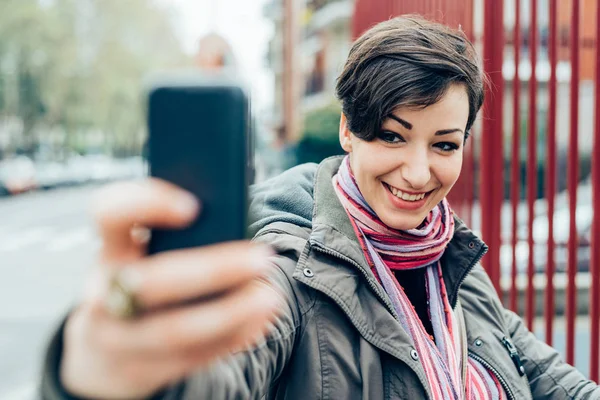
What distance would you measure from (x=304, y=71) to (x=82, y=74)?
416 inches

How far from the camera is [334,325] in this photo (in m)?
1.29

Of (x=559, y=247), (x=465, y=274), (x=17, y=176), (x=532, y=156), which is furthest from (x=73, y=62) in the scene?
(x=465, y=274)

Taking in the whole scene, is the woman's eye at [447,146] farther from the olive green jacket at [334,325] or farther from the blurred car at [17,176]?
the blurred car at [17,176]

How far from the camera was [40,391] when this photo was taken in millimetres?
630

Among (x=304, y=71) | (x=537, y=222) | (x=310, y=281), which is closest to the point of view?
(x=310, y=281)

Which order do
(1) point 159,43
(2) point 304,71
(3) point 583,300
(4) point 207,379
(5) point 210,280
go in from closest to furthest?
(5) point 210,280
(4) point 207,379
(3) point 583,300
(2) point 304,71
(1) point 159,43

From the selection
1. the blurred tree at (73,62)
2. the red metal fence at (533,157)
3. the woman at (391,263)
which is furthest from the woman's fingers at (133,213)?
the blurred tree at (73,62)

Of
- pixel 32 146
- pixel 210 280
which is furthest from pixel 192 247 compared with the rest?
pixel 32 146

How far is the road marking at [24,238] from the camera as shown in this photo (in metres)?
13.8

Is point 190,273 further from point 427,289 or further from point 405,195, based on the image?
point 427,289

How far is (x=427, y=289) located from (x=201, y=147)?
109 centimetres

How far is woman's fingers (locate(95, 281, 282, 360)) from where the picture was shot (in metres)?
0.54

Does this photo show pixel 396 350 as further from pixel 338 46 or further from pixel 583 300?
pixel 338 46

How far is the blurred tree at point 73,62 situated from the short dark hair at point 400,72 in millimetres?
29016
